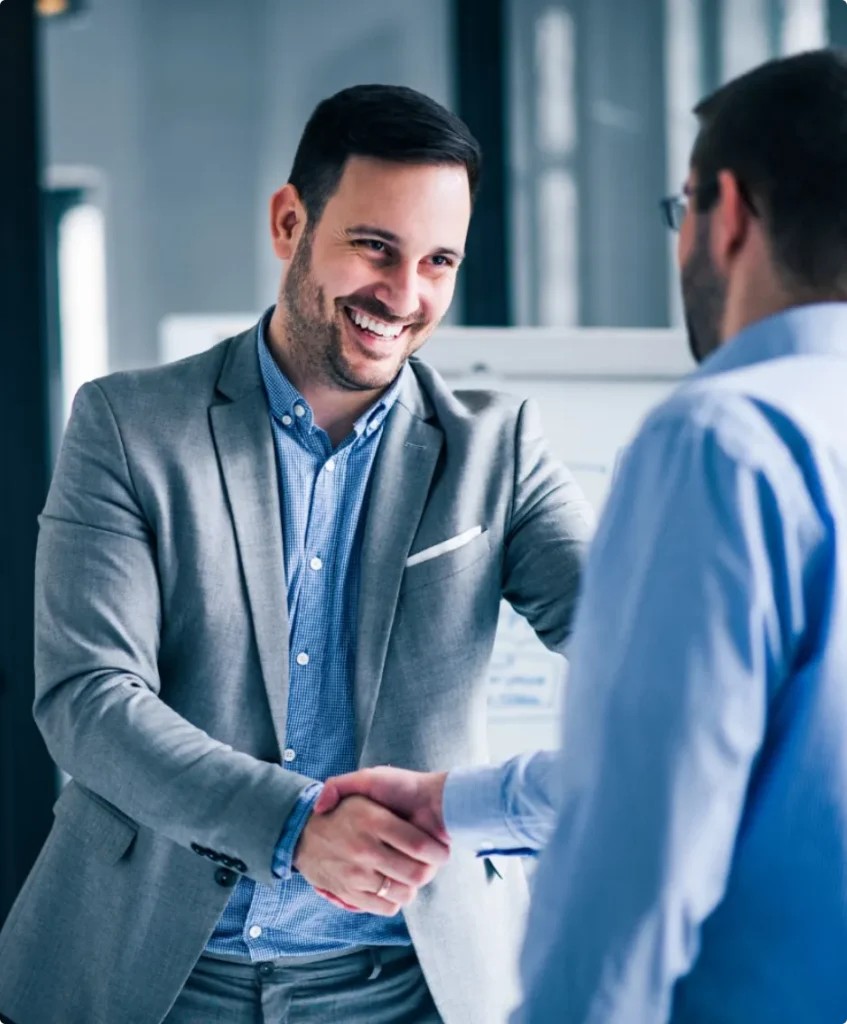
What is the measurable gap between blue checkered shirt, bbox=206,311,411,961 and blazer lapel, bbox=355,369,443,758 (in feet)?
0.08

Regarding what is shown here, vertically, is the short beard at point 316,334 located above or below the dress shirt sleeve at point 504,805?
above

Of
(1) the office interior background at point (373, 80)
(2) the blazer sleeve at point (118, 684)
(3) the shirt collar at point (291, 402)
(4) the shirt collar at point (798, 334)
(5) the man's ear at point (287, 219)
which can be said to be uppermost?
(1) the office interior background at point (373, 80)

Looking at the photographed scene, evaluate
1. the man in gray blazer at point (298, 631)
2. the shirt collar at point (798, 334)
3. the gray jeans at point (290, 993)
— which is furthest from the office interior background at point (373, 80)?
the shirt collar at point (798, 334)

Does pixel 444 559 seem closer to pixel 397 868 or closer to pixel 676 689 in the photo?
pixel 397 868

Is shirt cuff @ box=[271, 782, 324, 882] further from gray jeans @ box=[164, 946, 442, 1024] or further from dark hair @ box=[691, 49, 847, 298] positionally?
dark hair @ box=[691, 49, 847, 298]

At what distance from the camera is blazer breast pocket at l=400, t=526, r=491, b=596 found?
141cm

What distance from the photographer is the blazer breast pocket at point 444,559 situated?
1.41 metres

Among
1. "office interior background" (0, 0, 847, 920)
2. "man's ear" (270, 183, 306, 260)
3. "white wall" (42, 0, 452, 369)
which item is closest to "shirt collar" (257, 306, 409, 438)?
"man's ear" (270, 183, 306, 260)

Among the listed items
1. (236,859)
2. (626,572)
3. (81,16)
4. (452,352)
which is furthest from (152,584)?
(81,16)

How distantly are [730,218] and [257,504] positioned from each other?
0.69m

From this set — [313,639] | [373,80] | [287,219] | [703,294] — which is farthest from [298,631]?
[373,80]

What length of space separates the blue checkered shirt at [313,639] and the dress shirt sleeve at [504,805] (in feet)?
0.46

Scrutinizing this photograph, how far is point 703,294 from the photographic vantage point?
0.90 meters

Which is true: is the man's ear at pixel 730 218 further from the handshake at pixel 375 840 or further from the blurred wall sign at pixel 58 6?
the blurred wall sign at pixel 58 6
